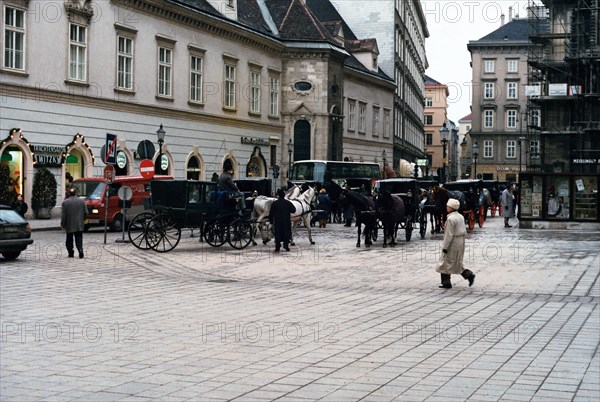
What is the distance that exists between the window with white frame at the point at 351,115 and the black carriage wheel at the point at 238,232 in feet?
143

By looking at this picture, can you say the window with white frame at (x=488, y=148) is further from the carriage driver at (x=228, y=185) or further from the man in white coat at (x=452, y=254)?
the man in white coat at (x=452, y=254)

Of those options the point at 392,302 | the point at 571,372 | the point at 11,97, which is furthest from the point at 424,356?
the point at 11,97

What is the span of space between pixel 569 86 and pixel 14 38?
42.0 metres

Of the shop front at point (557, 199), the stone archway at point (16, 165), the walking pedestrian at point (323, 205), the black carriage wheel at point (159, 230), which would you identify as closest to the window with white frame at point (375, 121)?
the walking pedestrian at point (323, 205)

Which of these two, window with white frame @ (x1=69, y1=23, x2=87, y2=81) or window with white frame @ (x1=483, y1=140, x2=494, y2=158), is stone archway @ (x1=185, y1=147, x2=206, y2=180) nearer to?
window with white frame @ (x1=69, y1=23, x2=87, y2=81)

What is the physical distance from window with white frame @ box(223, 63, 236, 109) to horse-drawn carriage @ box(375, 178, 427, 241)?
62.1ft

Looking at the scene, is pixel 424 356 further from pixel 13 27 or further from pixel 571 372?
pixel 13 27

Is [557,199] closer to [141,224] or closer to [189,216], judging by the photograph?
[189,216]

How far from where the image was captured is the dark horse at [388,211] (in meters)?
26.2

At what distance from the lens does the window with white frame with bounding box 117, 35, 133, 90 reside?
1622 inches

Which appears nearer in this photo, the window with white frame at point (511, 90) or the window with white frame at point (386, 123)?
the window with white frame at point (386, 123)

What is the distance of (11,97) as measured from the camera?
3431 centimetres

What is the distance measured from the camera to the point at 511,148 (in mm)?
111688

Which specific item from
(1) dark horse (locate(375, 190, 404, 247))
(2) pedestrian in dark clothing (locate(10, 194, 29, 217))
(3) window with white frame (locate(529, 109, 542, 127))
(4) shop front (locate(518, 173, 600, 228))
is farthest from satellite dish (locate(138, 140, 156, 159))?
(3) window with white frame (locate(529, 109, 542, 127))
